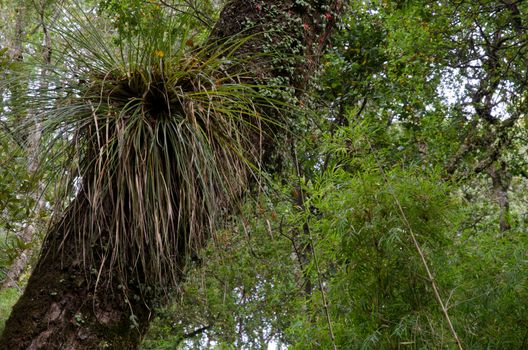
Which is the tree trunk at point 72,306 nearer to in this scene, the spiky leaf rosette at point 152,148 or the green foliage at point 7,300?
the spiky leaf rosette at point 152,148

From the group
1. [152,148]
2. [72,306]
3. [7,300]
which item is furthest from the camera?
[7,300]

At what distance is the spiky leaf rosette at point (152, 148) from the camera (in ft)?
4.78

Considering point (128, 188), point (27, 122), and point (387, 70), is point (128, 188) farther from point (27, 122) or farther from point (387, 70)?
point (387, 70)

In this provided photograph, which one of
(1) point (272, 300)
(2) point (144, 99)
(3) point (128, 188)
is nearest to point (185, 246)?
(3) point (128, 188)

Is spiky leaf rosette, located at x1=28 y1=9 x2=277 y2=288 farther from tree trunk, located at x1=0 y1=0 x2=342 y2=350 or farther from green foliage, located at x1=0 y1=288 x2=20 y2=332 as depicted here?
green foliage, located at x1=0 y1=288 x2=20 y2=332

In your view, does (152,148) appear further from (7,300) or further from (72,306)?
(7,300)

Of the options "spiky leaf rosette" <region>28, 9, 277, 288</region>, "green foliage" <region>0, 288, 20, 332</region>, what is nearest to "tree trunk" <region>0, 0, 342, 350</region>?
"spiky leaf rosette" <region>28, 9, 277, 288</region>

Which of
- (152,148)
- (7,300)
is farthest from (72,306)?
(7,300)

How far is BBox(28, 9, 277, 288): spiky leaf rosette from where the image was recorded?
146 cm

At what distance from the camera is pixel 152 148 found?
1525mm

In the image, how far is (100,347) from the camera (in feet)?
4.52

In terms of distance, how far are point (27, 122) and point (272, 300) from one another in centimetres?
344

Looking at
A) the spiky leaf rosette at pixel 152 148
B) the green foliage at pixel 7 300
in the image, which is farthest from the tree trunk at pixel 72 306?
the green foliage at pixel 7 300

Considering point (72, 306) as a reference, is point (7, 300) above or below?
below
